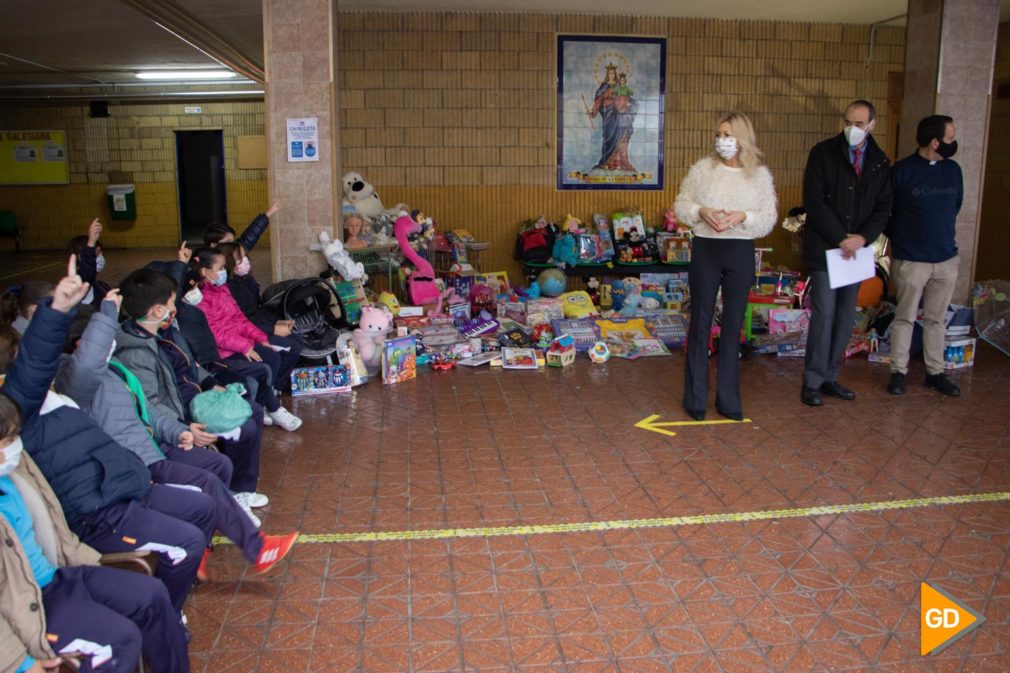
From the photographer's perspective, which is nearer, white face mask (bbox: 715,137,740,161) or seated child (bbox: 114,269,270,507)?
seated child (bbox: 114,269,270,507)

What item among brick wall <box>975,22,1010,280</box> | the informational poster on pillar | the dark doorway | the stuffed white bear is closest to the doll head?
the stuffed white bear

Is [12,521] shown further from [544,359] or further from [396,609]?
[544,359]

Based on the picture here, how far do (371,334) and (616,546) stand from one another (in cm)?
348

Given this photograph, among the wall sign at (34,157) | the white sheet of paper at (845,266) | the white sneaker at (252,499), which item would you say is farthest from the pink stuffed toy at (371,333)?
the wall sign at (34,157)

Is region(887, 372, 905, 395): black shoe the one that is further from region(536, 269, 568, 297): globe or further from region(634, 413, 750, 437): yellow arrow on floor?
region(536, 269, 568, 297): globe

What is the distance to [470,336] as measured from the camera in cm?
768

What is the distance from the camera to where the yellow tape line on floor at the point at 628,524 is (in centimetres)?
388

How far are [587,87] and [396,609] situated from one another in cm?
809

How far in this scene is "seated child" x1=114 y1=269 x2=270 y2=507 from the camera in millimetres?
3514

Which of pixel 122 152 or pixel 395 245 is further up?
pixel 122 152

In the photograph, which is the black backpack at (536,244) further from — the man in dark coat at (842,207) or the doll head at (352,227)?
the man in dark coat at (842,207)

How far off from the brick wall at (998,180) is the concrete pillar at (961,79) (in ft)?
10.4

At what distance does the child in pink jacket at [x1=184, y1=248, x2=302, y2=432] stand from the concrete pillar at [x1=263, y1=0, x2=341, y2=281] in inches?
71.4

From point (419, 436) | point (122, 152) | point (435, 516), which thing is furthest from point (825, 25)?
point (122, 152)
